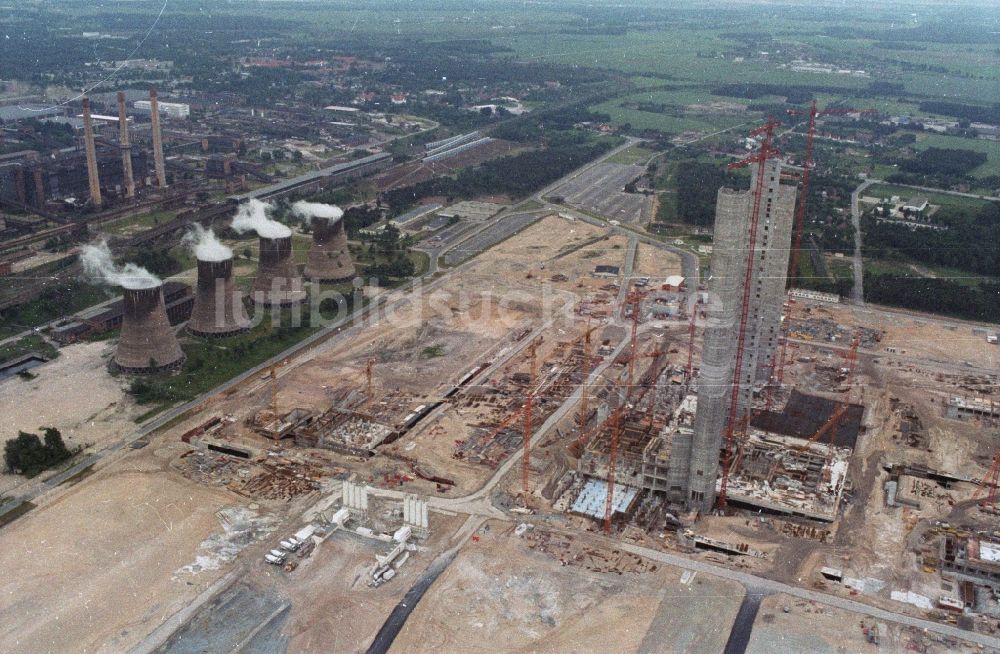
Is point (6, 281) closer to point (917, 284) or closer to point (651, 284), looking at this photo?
point (651, 284)

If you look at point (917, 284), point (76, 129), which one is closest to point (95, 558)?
point (917, 284)

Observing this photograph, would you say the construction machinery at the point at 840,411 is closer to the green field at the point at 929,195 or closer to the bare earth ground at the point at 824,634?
the bare earth ground at the point at 824,634

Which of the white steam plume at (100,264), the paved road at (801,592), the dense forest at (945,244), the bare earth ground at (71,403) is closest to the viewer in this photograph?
the paved road at (801,592)

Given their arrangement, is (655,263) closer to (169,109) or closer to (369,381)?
(369,381)

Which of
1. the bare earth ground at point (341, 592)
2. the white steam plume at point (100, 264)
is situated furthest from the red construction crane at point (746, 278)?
the white steam plume at point (100, 264)

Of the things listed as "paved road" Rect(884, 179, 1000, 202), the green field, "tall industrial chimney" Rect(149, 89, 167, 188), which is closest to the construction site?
"tall industrial chimney" Rect(149, 89, 167, 188)
